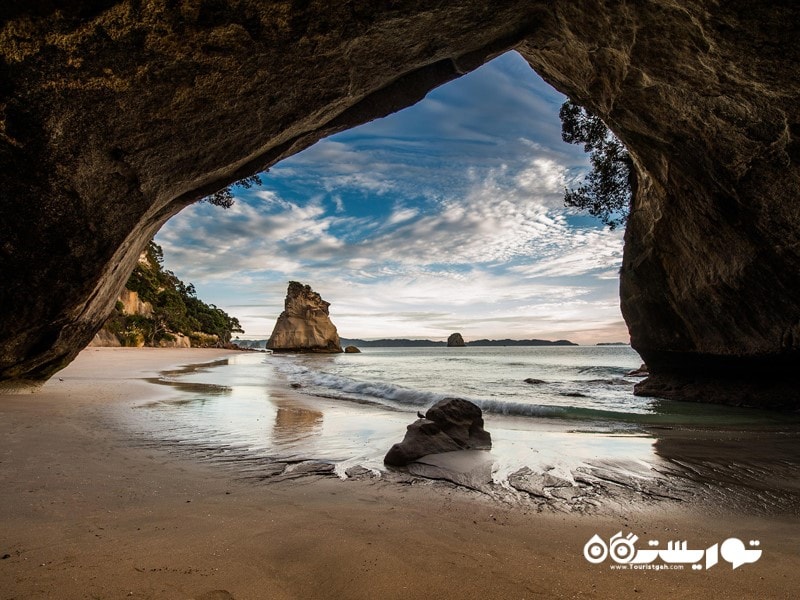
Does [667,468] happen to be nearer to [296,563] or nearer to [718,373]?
[296,563]

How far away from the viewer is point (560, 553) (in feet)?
8.71

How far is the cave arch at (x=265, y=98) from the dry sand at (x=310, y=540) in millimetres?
2601

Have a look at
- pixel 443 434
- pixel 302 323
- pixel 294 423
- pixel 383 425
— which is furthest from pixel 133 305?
pixel 443 434

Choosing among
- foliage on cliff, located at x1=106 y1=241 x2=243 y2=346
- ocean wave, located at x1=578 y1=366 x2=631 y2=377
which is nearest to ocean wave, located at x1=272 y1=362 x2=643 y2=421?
ocean wave, located at x1=578 y1=366 x2=631 y2=377

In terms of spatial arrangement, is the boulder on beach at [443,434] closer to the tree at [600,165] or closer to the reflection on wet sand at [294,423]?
the reflection on wet sand at [294,423]

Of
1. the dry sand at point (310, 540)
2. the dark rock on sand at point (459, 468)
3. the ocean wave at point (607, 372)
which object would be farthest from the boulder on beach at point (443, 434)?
the ocean wave at point (607, 372)

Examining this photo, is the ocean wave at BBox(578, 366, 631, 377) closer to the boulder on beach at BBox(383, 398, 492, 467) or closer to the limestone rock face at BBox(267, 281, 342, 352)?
the boulder on beach at BBox(383, 398, 492, 467)

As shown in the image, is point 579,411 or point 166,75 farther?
point 579,411

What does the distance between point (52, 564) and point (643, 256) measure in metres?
13.5

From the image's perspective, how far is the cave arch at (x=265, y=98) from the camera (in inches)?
132

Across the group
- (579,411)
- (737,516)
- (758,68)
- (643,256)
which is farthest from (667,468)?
(643,256)

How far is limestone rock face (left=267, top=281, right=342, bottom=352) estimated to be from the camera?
7531 cm

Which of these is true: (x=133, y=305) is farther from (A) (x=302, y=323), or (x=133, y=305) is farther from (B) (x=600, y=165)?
(B) (x=600, y=165)

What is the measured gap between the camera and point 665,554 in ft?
9.00
